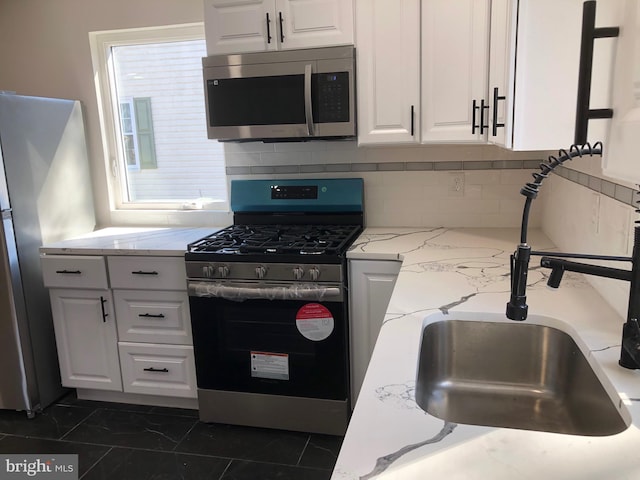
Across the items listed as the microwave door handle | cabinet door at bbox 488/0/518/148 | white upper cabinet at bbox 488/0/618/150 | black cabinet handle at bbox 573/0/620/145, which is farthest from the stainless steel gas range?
black cabinet handle at bbox 573/0/620/145

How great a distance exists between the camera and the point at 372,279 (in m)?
2.32

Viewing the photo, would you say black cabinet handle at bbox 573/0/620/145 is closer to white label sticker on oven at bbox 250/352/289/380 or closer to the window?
white label sticker on oven at bbox 250/352/289/380

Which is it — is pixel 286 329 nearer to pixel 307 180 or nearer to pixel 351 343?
pixel 351 343

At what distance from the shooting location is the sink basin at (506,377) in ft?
4.24

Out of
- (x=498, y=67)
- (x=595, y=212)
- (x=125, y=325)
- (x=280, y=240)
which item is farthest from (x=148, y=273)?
(x=595, y=212)

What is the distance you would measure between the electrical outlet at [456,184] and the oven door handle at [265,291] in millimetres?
969

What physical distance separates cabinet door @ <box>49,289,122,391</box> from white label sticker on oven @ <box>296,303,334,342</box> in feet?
3.57

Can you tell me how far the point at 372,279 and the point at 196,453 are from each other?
1.17m

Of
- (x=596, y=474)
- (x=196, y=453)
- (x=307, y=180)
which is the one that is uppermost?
(x=307, y=180)

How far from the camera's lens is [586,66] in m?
0.76

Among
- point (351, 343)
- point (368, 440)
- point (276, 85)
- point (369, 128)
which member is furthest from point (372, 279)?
point (368, 440)

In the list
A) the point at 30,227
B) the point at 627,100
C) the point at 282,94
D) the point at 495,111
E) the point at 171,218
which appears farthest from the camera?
the point at 171,218

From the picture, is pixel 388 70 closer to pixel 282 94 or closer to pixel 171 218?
pixel 282 94

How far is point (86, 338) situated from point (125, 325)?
0.26m
